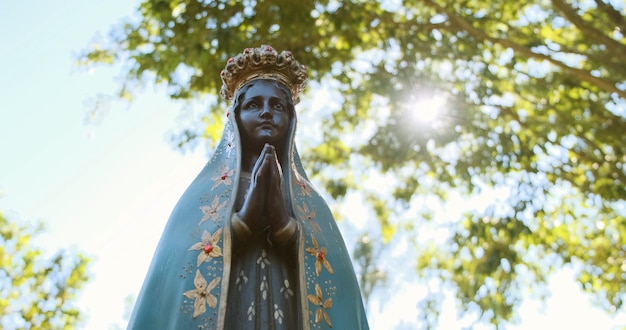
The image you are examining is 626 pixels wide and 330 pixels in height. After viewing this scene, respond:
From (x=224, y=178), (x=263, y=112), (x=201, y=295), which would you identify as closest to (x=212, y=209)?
(x=224, y=178)

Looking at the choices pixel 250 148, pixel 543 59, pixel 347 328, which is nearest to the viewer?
pixel 347 328

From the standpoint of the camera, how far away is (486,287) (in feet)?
39.4

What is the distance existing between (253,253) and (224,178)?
2.16 ft

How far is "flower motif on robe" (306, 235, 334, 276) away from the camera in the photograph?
442 cm

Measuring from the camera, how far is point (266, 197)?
4.25 meters

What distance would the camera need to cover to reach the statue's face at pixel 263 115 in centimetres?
492

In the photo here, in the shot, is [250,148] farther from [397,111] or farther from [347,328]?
[397,111]

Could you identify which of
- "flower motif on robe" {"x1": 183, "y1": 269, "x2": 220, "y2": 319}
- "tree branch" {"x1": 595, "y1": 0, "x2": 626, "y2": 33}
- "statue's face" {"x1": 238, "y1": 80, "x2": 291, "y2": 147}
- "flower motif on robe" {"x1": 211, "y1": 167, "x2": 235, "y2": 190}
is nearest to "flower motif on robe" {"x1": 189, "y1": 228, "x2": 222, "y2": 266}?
"flower motif on robe" {"x1": 183, "y1": 269, "x2": 220, "y2": 319}

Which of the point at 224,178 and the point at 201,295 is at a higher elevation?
the point at 224,178

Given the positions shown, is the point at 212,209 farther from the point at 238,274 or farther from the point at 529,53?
the point at 529,53

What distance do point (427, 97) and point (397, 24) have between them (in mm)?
1259

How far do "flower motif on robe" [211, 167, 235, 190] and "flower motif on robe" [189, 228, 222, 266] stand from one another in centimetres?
47

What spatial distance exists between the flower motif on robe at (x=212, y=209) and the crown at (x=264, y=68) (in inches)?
41.1

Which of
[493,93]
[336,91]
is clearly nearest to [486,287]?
[493,93]
